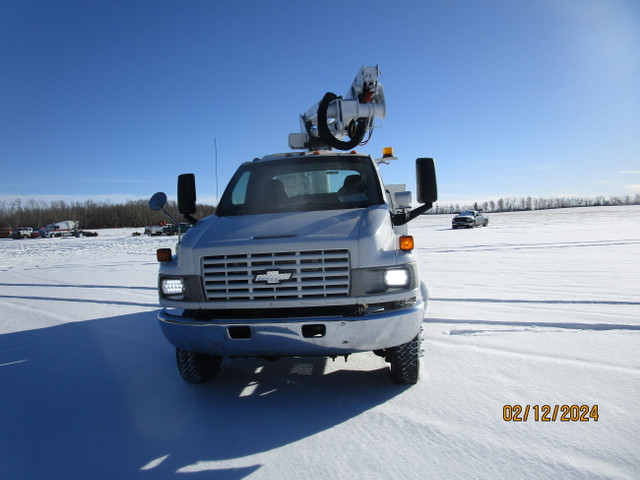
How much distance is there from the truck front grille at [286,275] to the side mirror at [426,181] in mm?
1234

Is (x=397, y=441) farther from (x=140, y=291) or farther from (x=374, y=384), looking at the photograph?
(x=140, y=291)

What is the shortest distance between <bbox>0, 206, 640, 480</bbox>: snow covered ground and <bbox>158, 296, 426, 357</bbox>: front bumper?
0.48 metres

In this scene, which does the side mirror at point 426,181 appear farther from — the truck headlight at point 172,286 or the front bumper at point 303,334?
the truck headlight at point 172,286

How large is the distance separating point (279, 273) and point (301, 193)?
4.77 ft

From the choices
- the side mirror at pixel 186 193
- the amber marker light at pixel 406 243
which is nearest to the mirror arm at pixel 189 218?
the side mirror at pixel 186 193

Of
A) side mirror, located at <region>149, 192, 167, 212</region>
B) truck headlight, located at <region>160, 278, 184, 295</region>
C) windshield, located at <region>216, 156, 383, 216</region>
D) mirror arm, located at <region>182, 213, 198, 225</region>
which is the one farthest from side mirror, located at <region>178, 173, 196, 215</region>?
truck headlight, located at <region>160, 278, 184, 295</region>

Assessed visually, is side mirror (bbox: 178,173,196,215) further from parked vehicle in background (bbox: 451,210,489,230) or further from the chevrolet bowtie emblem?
parked vehicle in background (bbox: 451,210,489,230)

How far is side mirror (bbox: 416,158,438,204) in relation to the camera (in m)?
3.70

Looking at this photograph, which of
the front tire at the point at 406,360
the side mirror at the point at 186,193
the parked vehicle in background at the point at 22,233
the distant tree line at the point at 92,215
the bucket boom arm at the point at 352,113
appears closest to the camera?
the front tire at the point at 406,360
